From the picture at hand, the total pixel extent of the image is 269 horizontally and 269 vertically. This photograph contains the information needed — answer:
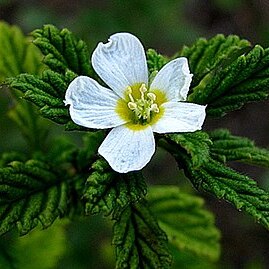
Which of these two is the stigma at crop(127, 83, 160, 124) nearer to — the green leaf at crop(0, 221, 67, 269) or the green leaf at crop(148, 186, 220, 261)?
the green leaf at crop(148, 186, 220, 261)

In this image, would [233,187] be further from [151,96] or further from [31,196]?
[31,196]

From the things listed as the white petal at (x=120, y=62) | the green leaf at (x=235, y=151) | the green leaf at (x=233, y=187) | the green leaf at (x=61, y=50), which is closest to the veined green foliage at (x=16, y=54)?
the green leaf at (x=61, y=50)

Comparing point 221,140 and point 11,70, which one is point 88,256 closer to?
point 11,70

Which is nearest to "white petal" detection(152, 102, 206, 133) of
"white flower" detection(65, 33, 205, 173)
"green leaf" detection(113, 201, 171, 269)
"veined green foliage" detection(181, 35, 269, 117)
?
"white flower" detection(65, 33, 205, 173)

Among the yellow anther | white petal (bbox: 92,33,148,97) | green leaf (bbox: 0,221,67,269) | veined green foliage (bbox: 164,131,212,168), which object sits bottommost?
green leaf (bbox: 0,221,67,269)

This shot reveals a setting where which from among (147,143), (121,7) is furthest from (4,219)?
(121,7)

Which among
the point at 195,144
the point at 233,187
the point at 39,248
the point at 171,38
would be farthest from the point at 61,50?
the point at 171,38
